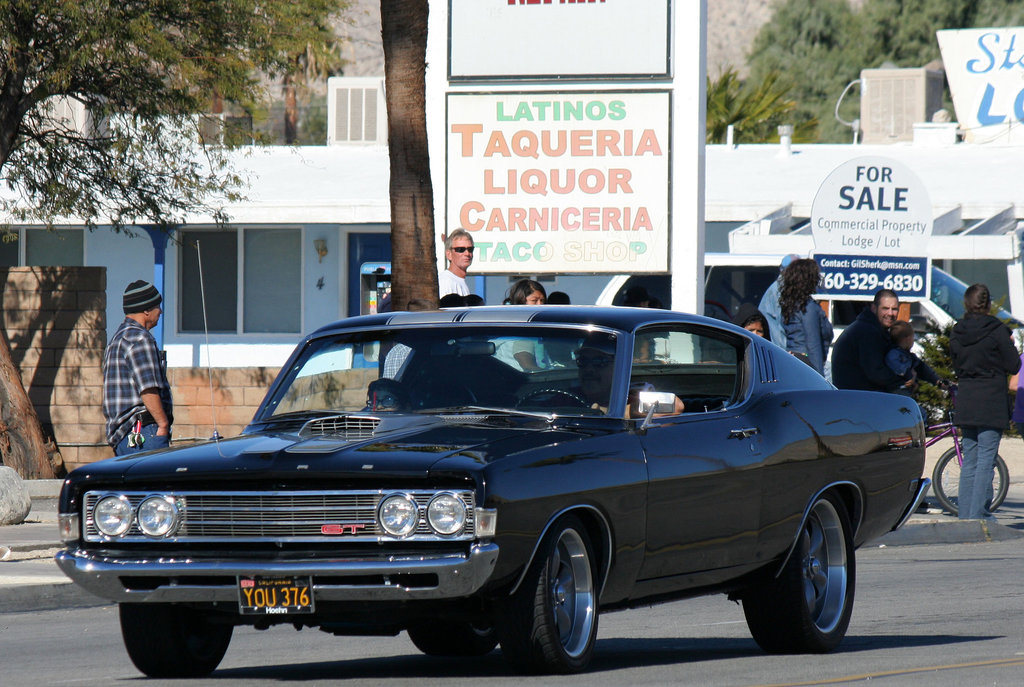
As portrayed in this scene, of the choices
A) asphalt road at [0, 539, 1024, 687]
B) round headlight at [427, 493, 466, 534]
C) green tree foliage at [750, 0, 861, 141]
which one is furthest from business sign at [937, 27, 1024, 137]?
green tree foliage at [750, 0, 861, 141]

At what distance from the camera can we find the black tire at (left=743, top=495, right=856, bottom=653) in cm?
802

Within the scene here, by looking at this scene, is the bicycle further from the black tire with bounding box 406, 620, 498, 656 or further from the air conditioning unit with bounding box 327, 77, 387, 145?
the air conditioning unit with bounding box 327, 77, 387, 145

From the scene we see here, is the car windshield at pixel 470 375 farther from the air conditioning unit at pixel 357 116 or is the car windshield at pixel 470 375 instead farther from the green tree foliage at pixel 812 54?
the green tree foliage at pixel 812 54

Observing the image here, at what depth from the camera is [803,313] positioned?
15805 millimetres

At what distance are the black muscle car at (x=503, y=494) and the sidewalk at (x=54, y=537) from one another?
152 inches

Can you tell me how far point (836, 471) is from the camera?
841 cm

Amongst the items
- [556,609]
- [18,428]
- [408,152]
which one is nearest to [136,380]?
[408,152]

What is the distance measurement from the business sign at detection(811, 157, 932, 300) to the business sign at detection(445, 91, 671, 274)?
1873 millimetres

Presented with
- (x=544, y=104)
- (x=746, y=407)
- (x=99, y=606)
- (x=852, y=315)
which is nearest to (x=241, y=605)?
(x=746, y=407)

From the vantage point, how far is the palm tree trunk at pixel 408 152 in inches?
583

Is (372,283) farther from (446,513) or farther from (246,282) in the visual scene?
(446,513)

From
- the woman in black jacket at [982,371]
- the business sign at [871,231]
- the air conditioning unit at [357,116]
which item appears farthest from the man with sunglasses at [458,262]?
the air conditioning unit at [357,116]

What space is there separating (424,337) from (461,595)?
67.5 inches

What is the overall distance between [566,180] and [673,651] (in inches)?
349
